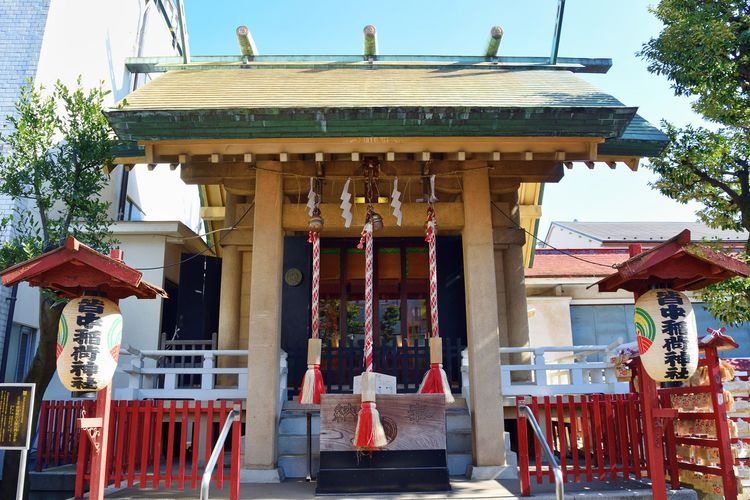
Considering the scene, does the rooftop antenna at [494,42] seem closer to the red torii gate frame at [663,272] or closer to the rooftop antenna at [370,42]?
the rooftop antenna at [370,42]

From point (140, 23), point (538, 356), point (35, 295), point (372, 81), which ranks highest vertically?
point (140, 23)

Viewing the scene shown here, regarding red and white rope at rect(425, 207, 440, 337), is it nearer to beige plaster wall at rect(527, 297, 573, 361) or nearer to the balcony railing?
the balcony railing

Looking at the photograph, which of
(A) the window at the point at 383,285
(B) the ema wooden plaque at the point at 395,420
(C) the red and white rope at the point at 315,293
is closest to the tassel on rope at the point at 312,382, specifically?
(C) the red and white rope at the point at 315,293

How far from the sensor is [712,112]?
25.5 feet

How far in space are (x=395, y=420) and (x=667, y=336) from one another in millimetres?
3246

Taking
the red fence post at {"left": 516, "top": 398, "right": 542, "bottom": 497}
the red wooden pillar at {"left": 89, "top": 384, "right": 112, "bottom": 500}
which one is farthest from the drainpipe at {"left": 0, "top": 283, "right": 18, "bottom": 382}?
the red fence post at {"left": 516, "top": 398, "right": 542, "bottom": 497}

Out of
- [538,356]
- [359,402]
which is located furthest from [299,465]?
[538,356]

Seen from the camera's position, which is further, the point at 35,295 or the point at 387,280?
the point at 387,280

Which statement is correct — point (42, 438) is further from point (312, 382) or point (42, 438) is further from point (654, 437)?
point (654, 437)

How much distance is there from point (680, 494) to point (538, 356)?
2.96 m

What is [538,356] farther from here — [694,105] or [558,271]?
[558,271]

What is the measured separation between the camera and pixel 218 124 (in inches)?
289

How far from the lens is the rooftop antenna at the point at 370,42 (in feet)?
Result: 37.2

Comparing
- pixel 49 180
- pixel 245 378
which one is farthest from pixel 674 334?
pixel 49 180
